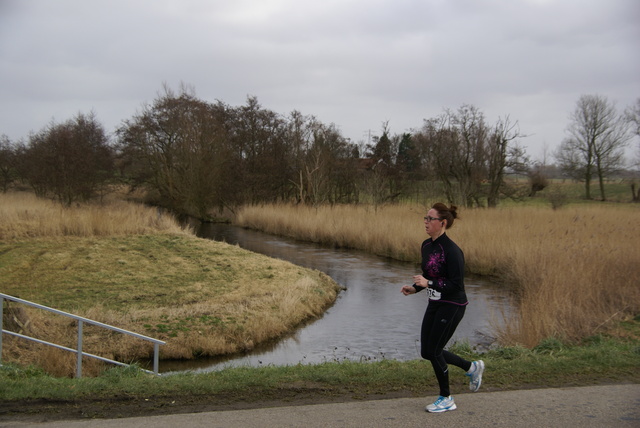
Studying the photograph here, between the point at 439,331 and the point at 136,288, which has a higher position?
the point at 439,331

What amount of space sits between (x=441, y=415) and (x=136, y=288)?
1214 centimetres

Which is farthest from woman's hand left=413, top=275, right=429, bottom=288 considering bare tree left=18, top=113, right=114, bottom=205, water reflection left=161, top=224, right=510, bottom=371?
bare tree left=18, top=113, right=114, bottom=205

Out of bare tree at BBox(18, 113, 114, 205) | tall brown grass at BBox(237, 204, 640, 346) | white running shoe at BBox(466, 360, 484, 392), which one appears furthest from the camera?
bare tree at BBox(18, 113, 114, 205)

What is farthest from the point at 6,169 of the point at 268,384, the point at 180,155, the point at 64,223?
the point at 268,384

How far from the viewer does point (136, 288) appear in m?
15.5

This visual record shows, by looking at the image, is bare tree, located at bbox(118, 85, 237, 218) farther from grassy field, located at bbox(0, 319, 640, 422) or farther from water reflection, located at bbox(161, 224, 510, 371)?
grassy field, located at bbox(0, 319, 640, 422)

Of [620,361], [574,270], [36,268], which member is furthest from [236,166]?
[620,361]

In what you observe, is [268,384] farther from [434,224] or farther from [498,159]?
[498,159]

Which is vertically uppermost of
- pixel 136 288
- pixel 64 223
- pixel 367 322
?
pixel 64 223

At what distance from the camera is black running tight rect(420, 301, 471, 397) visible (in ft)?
16.5

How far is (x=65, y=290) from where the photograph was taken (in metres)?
14.6

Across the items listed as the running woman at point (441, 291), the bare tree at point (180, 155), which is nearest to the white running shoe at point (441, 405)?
the running woman at point (441, 291)

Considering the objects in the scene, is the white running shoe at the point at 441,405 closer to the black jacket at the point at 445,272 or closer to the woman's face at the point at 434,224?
the black jacket at the point at 445,272

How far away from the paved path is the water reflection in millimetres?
3544
